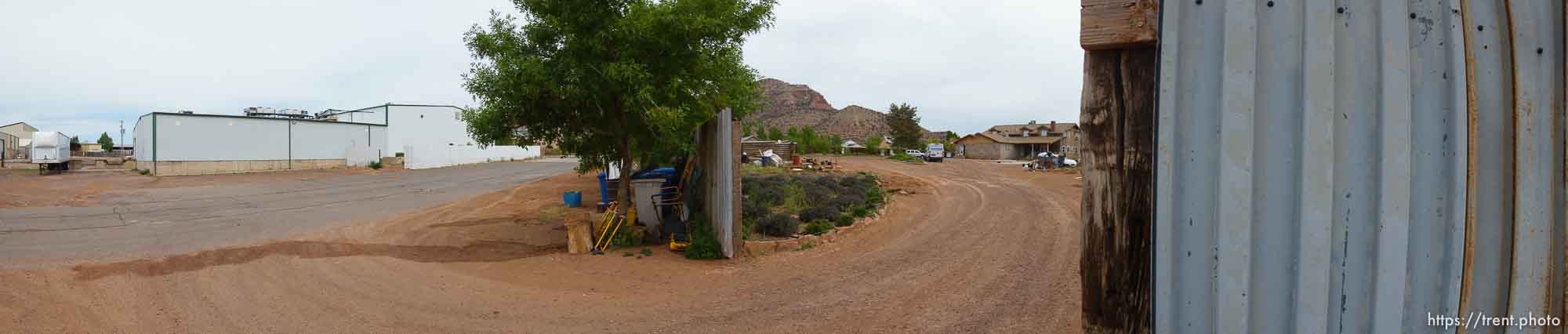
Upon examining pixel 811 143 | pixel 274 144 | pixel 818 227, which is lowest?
pixel 818 227

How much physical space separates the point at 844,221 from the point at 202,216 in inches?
493

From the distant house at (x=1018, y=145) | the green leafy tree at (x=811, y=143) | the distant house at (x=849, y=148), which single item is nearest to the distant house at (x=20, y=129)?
the green leafy tree at (x=811, y=143)

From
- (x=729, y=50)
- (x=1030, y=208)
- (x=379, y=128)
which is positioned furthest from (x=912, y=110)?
(x=729, y=50)

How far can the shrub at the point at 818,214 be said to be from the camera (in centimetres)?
1066

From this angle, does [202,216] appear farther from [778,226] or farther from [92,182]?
[92,182]

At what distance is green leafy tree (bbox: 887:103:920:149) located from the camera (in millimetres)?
68562

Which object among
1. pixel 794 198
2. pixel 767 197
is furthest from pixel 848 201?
pixel 767 197

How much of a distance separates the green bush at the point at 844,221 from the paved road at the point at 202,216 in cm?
806

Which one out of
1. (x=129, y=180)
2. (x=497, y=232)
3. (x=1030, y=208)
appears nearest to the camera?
(x=497, y=232)

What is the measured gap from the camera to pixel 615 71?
7.77 metres

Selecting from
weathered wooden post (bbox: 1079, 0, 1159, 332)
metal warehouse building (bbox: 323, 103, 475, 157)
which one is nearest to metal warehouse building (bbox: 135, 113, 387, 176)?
metal warehouse building (bbox: 323, 103, 475, 157)

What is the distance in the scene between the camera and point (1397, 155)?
1.58 meters

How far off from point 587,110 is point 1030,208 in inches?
348

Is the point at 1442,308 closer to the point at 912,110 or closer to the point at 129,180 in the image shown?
the point at 129,180
